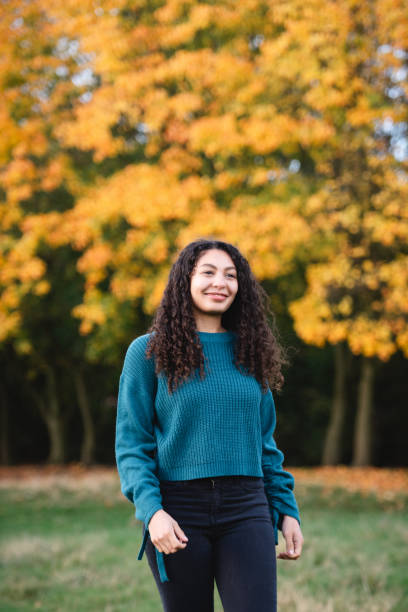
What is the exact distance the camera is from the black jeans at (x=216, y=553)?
7.44ft

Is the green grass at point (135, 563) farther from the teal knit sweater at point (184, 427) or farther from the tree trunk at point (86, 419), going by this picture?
the tree trunk at point (86, 419)

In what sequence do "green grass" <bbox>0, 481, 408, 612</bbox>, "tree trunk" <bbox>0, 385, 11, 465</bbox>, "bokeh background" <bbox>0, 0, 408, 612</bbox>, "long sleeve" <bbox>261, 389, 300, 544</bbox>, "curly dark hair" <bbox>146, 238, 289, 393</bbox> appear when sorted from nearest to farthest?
"curly dark hair" <bbox>146, 238, 289, 393</bbox>, "long sleeve" <bbox>261, 389, 300, 544</bbox>, "green grass" <bbox>0, 481, 408, 612</bbox>, "bokeh background" <bbox>0, 0, 408, 612</bbox>, "tree trunk" <bbox>0, 385, 11, 465</bbox>

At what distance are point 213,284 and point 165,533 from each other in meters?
0.95

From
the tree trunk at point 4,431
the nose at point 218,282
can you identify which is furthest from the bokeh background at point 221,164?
the tree trunk at point 4,431

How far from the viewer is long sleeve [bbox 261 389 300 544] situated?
2.55 meters

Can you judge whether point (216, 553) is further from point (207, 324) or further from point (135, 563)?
point (135, 563)

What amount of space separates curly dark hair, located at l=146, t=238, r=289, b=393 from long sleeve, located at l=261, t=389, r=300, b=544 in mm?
113

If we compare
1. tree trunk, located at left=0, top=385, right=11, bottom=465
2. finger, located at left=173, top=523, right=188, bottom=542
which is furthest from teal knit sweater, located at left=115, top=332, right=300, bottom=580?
tree trunk, located at left=0, top=385, right=11, bottom=465

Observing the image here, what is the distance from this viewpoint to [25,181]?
11.6 metres

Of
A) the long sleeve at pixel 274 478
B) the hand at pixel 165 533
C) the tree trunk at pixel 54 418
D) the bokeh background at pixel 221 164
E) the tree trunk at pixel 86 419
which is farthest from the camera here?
the tree trunk at pixel 54 418

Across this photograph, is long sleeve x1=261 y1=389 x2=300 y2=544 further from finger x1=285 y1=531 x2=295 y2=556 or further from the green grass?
the green grass

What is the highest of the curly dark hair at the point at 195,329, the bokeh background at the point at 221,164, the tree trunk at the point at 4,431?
the bokeh background at the point at 221,164

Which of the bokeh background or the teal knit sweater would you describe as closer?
the teal knit sweater


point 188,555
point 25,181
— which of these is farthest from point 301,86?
point 188,555
